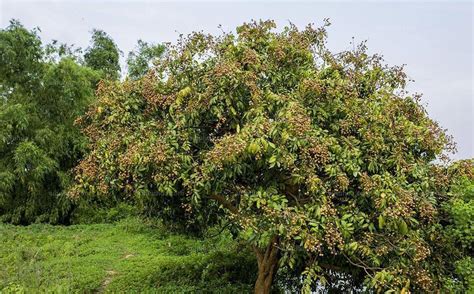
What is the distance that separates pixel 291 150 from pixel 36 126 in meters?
9.88

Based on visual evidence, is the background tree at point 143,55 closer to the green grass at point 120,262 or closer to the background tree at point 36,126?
the background tree at point 36,126

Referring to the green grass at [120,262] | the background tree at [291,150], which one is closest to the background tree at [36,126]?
the green grass at [120,262]

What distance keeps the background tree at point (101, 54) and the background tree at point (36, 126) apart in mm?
2984

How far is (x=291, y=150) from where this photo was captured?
3.83 meters

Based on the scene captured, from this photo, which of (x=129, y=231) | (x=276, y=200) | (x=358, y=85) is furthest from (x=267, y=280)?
(x=129, y=231)

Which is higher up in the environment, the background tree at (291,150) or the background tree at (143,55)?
the background tree at (143,55)

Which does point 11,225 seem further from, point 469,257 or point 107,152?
point 469,257

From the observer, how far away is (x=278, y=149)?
3771 millimetres

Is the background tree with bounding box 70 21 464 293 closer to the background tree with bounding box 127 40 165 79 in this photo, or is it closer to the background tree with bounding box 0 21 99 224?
the background tree with bounding box 0 21 99 224

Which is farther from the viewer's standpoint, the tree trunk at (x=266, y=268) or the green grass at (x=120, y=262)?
the green grass at (x=120, y=262)

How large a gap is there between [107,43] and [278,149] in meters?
13.4

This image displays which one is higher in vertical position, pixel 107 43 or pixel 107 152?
pixel 107 43

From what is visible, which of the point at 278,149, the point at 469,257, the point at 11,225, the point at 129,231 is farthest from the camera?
the point at 11,225

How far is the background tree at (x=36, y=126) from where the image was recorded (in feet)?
37.0
